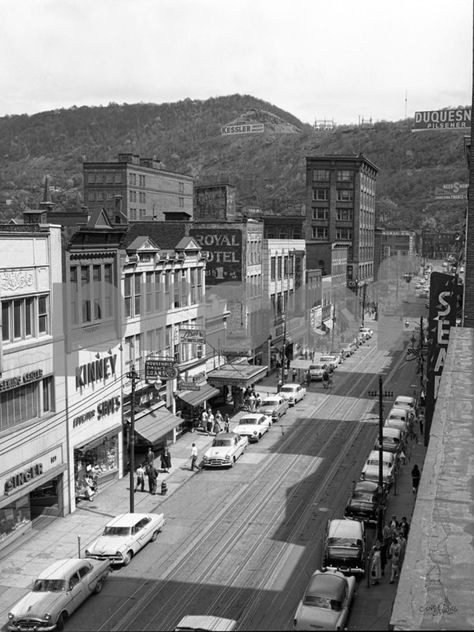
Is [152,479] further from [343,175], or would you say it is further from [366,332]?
[343,175]

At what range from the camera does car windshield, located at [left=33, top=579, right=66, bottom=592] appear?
22109mm

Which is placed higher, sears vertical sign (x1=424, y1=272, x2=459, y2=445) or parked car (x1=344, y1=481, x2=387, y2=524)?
sears vertical sign (x1=424, y1=272, x2=459, y2=445)

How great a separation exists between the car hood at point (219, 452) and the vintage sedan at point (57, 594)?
46.7 feet

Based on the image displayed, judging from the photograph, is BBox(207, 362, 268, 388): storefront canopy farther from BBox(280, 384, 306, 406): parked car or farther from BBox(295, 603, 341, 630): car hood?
BBox(295, 603, 341, 630): car hood

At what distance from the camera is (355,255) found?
4434 inches

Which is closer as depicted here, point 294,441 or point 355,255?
point 294,441

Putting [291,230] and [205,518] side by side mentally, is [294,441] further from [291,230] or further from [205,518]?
[291,230]

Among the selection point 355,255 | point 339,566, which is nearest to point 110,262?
point 339,566

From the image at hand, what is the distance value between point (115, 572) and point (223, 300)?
2997cm

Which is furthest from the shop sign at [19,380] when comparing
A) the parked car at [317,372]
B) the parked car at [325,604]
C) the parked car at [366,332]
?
the parked car at [366,332]

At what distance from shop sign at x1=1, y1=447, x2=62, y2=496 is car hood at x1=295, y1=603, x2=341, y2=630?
12087 mm

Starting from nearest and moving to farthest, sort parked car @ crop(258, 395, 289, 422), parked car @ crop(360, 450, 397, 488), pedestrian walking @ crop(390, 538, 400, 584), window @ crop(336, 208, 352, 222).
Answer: pedestrian walking @ crop(390, 538, 400, 584), parked car @ crop(360, 450, 397, 488), parked car @ crop(258, 395, 289, 422), window @ crop(336, 208, 352, 222)

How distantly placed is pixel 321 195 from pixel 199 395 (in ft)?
233
